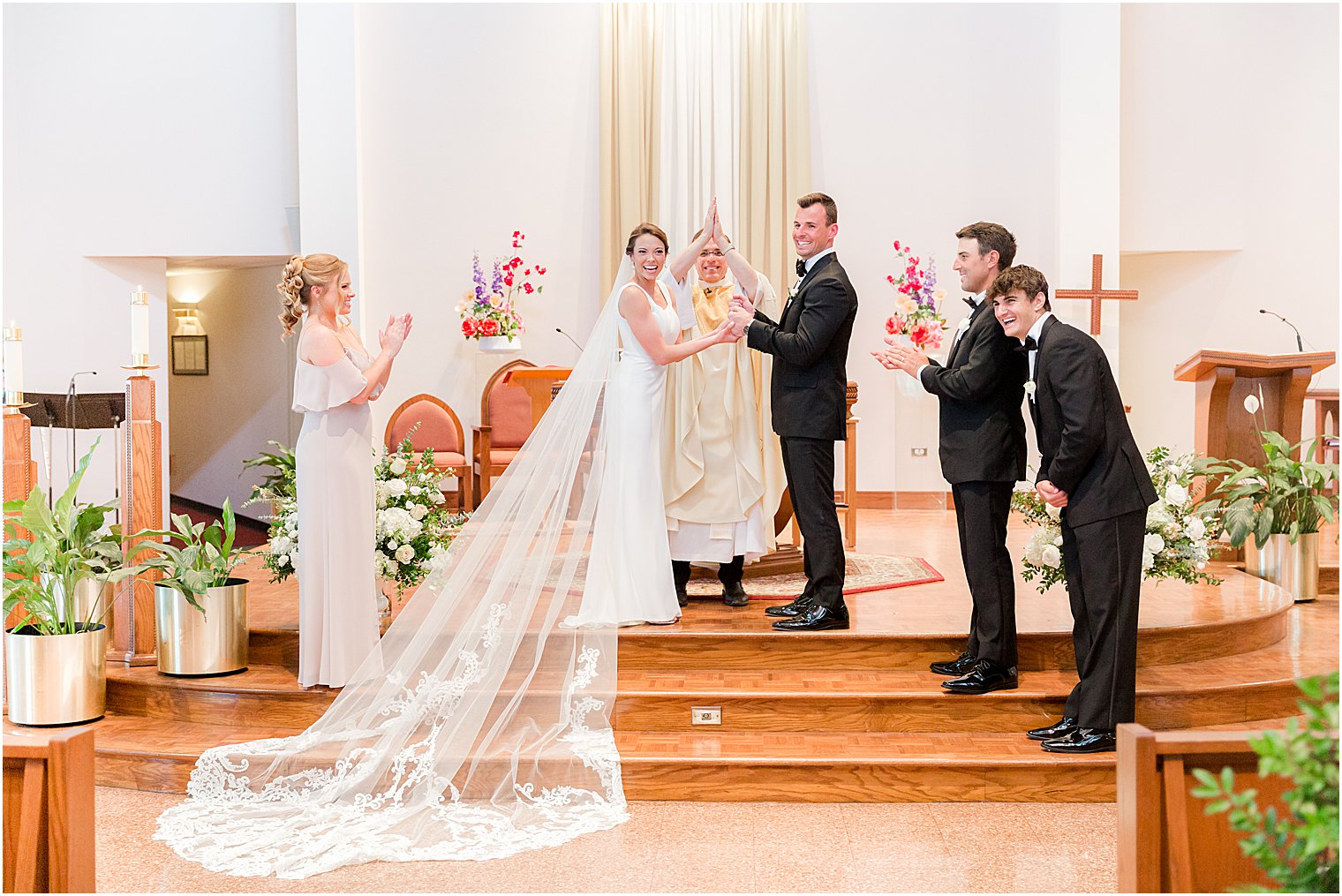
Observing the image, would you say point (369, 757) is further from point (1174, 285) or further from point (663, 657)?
point (1174, 285)

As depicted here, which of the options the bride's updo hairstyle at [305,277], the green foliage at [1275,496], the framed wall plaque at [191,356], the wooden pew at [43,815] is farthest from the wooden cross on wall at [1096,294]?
the framed wall plaque at [191,356]

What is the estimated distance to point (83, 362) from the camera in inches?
347

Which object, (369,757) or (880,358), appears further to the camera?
(880,358)

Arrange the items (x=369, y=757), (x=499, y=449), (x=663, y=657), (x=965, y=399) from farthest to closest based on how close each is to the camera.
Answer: (x=499, y=449) < (x=663, y=657) < (x=965, y=399) < (x=369, y=757)

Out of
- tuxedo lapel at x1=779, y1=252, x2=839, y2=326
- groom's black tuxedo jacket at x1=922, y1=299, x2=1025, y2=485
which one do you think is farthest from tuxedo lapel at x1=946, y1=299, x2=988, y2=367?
tuxedo lapel at x1=779, y1=252, x2=839, y2=326

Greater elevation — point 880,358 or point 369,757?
point 880,358

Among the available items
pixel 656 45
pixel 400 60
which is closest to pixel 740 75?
pixel 656 45

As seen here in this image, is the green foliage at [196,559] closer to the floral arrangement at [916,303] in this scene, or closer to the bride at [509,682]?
the bride at [509,682]

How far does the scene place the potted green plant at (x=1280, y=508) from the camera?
230 inches

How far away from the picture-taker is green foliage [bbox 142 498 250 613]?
4504 millimetres

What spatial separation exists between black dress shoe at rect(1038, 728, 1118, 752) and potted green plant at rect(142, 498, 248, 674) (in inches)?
123

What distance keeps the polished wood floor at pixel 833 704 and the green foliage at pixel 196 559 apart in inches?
14.7

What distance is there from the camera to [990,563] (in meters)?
4.20

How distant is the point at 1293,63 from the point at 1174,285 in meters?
1.81
